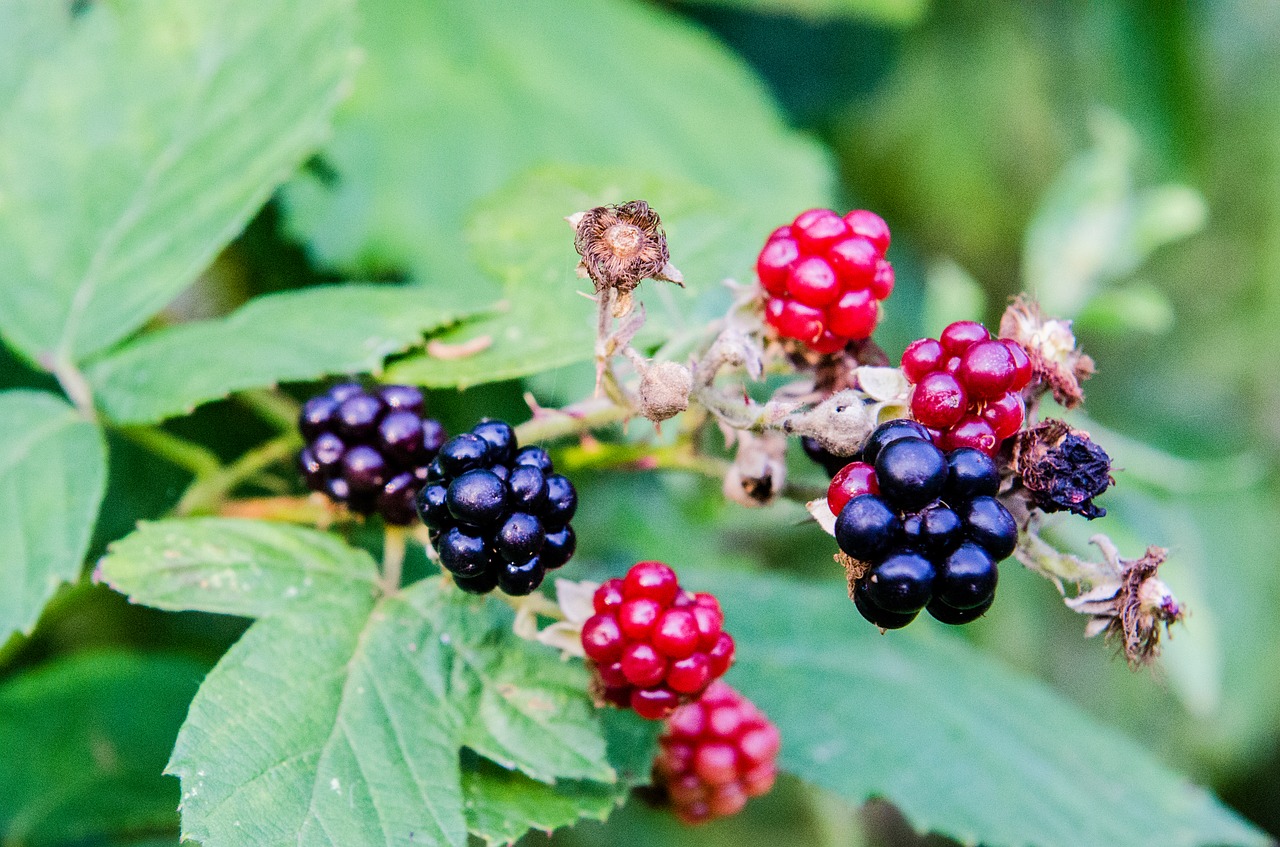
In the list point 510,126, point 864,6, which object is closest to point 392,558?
point 510,126

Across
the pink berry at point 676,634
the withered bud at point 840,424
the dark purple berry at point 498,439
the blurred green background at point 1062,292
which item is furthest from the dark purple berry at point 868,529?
the blurred green background at point 1062,292

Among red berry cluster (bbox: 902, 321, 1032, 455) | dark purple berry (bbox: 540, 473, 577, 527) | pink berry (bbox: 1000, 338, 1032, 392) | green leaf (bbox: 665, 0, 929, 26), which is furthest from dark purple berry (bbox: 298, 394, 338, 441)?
green leaf (bbox: 665, 0, 929, 26)

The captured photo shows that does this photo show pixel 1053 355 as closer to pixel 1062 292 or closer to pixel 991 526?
pixel 991 526

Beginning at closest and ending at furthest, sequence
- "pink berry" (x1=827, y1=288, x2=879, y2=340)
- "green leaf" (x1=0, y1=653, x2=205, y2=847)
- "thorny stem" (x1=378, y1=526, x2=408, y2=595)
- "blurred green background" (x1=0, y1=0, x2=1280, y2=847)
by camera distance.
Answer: "pink berry" (x1=827, y1=288, x2=879, y2=340) → "thorny stem" (x1=378, y1=526, x2=408, y2=595) → "green leaf" (x1=0, y1=653, x2=205, y2=847) → "blurred green background" (x1=0, y1=0, x2=1280, y2=847)

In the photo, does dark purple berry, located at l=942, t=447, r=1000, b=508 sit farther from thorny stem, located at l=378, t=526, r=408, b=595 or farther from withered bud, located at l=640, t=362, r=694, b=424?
thorny stem, located at l=378, t=526, r=408, b=595

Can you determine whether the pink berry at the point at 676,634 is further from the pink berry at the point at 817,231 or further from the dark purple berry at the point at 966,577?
the pink berry at the point at 817,231
